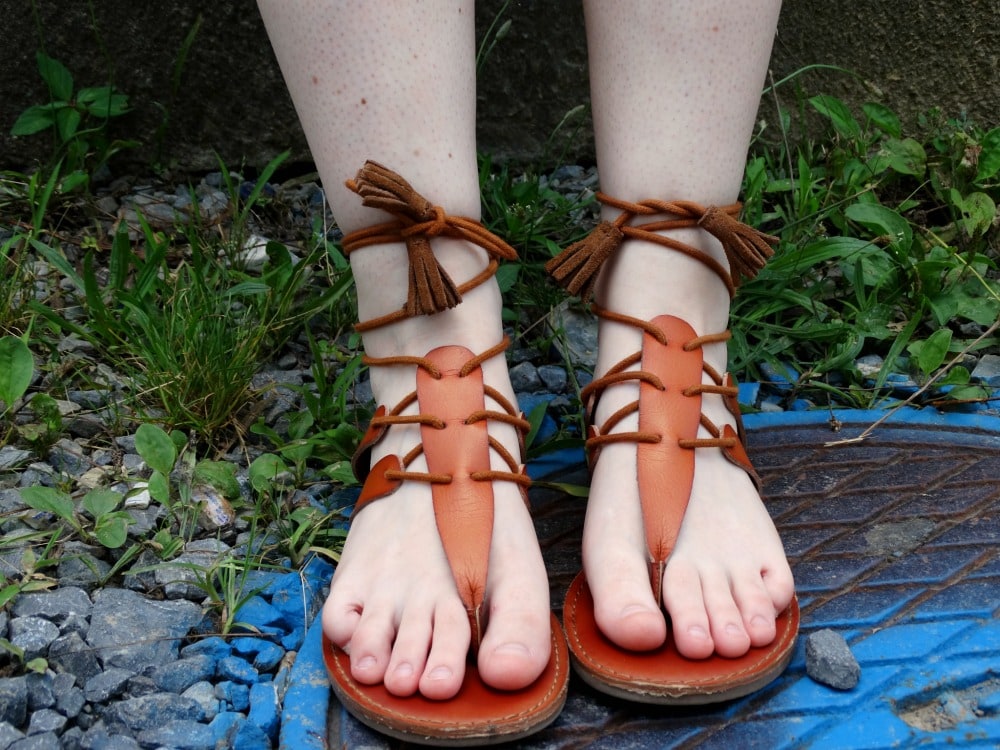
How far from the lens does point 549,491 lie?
4.23 feet

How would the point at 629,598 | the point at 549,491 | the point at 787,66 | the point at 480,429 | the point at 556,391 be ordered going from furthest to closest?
the point at 787,66
the point at 556,391
the point at 549,491
the point at 480,429
the point at 629,598

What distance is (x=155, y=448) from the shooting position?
1229mm

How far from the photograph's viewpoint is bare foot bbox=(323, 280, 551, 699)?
3.02ft

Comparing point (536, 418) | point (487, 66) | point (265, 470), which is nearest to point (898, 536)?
point (536, 418)

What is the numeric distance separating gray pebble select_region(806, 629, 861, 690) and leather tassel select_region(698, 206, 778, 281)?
435 mm

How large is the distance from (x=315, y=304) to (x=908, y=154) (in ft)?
3.95

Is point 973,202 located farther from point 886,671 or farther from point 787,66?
point 886,671

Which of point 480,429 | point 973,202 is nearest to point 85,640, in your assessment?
point 480,429

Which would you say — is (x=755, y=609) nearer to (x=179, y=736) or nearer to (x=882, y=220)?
(x=179, y=736)

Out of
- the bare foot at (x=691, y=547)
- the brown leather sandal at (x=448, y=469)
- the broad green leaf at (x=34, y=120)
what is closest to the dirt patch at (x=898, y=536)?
the bare foot at (x=691, y=547)

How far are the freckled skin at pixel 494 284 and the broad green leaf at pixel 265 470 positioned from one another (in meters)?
0.21

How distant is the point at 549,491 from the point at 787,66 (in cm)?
121

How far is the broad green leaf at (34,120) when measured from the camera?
1.81 metres

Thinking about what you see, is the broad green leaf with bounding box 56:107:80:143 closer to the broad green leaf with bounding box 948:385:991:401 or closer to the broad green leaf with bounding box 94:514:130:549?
the broad green leaf with bounding box 94:514:130:549
